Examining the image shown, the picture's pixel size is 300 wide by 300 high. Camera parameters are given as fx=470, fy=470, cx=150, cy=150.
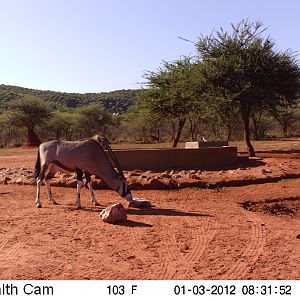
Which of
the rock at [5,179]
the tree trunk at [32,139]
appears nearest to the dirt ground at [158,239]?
the rock at [5,179]

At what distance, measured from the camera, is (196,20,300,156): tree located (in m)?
21.6

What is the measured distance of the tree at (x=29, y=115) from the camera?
48.1 meters

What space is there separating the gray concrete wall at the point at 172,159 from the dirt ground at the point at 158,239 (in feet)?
14.5

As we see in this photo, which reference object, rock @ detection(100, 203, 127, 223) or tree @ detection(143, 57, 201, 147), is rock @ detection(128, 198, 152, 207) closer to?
rock @ detection(100, 203, 127, 223)

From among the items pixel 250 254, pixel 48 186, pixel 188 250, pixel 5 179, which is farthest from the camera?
pixel 5 179

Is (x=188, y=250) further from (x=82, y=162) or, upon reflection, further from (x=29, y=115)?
(x=29, y=115)

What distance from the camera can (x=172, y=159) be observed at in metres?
17.2

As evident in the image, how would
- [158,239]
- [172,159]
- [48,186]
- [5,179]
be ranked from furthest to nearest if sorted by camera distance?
[172,159] < [5,179] < [48,186] < [158,239]

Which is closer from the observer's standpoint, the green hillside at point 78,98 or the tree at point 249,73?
the tree at point 249,73

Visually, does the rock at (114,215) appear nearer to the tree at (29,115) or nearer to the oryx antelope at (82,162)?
the oryx antelope at (82,162)

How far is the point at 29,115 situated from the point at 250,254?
43.8 meters

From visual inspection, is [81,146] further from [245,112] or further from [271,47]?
Answer: [271,47]

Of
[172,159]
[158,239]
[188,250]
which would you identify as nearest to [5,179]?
[172,159]

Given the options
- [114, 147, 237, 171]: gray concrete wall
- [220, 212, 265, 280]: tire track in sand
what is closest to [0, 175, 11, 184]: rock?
[114, 147, 237, 171]: gray concrete wall
